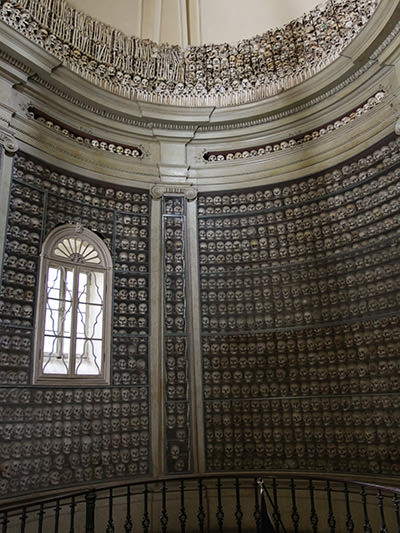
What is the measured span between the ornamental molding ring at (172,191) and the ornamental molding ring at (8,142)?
2.66 metres

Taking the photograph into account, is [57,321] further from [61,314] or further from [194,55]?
[194,55]

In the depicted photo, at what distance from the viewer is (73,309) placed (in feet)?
25.1

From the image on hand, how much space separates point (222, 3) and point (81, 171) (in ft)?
17.0

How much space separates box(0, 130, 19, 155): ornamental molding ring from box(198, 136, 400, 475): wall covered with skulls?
3.58 m

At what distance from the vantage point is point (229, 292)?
8.57 meters

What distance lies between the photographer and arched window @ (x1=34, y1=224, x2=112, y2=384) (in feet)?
23.5

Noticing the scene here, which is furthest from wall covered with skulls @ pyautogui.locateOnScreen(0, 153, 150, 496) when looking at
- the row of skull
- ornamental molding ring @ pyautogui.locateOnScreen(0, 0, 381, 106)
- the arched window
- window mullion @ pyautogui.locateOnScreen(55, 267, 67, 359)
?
ornamental molding ring @ pyautogui.locateOnScreen(0, 0, 381, 106)

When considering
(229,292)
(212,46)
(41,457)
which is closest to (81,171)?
(229,292)

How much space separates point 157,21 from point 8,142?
495 cm

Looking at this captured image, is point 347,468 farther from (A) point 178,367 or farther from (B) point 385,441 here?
(A) point 178,367

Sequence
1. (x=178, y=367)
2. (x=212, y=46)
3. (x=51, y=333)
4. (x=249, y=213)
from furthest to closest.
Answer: (x=212, y=46), (x=249, y=213), (x=178, y=367), (x=51, y=333)

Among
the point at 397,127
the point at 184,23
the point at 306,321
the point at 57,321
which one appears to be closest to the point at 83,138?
the point at 57,321

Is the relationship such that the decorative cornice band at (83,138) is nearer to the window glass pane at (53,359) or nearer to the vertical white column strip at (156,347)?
the vertical white column strip at (156,347)

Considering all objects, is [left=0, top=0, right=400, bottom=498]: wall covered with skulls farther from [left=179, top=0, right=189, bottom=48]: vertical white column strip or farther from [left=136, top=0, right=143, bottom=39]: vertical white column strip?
[left=136, top=0, right=143, bottom=39]: vertical white column strip
